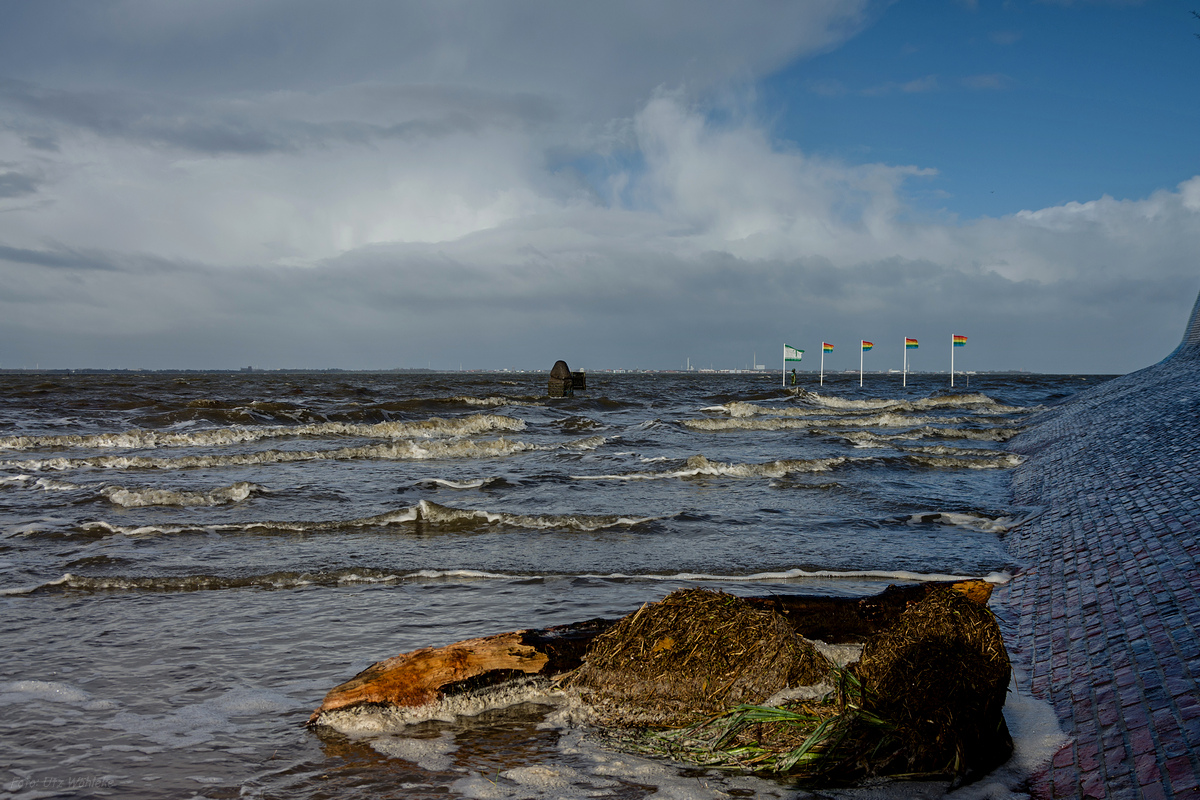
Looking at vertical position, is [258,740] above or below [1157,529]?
below

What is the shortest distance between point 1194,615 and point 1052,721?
1.40 meters

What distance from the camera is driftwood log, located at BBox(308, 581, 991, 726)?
4008 mm

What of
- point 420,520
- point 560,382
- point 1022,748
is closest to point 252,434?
point 420,520

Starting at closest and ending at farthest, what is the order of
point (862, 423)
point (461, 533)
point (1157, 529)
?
1. point (1157, 529)
2. point (461, 533)
3. point (862, 423)

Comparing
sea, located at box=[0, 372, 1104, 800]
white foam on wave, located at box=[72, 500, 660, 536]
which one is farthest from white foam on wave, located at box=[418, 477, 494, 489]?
white foam on wave, located at box=[72, 500, 660, 536]

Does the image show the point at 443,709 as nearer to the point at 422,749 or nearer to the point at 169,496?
the point at 422,749

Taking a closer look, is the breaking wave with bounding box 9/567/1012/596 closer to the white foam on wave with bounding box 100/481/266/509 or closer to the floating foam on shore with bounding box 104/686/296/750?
the floating foam on shore with bounding box 104/686/296/750

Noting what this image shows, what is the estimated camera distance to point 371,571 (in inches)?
304

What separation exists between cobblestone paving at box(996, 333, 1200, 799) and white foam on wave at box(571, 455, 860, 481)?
515 cm

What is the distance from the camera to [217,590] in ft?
23.5

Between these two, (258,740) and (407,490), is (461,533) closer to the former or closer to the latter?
(407,490)

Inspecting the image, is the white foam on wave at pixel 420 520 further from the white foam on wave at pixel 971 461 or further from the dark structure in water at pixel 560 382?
the dark structure in water at pixel 560 382

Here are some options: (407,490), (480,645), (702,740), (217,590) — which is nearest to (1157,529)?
(702,740)

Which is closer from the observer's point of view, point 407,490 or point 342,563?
point 342,563
